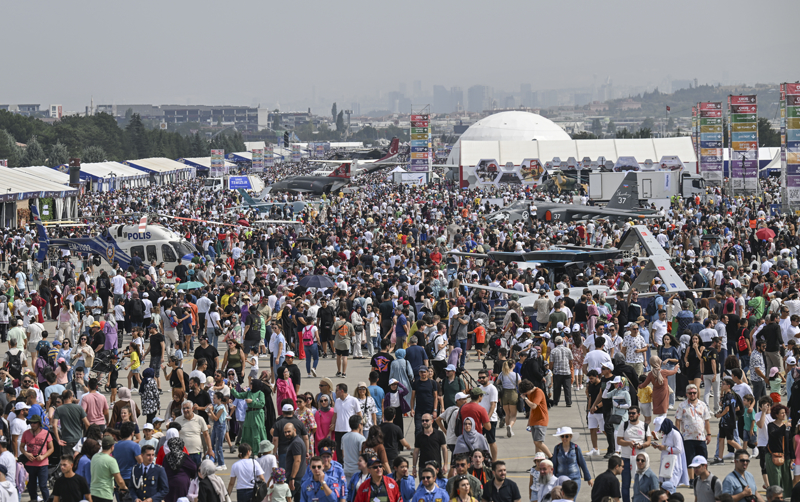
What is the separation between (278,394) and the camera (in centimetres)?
1157

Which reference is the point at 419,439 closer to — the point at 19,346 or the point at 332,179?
the point at 19,346

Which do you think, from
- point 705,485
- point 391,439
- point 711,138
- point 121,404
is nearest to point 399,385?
point 391,439

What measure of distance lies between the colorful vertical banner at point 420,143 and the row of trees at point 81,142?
54743 mm

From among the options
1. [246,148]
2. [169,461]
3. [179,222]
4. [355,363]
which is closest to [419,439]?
[169,461]

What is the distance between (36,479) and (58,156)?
9954 centimetres

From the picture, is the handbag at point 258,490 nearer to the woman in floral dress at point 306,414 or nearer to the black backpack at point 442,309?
the woman in floral dress at point 306,414

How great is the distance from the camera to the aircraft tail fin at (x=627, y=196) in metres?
42.5

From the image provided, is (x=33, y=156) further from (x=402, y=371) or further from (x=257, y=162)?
(x=402, y=371)

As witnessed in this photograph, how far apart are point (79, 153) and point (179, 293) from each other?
9800 centimetres

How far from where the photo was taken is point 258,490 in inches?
337

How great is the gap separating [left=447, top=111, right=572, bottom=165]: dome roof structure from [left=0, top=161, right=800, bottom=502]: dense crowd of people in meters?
98.2

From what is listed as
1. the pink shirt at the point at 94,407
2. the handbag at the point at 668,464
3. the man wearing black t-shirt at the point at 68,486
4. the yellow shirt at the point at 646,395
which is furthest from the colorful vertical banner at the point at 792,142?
the man wearing black t-shirt at the point at 68,486

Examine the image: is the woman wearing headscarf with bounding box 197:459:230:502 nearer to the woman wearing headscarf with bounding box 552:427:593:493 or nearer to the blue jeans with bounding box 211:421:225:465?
the blue jeans with bounding box 211:421:225:465

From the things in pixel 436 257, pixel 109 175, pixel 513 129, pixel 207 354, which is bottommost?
pixel 207 354
